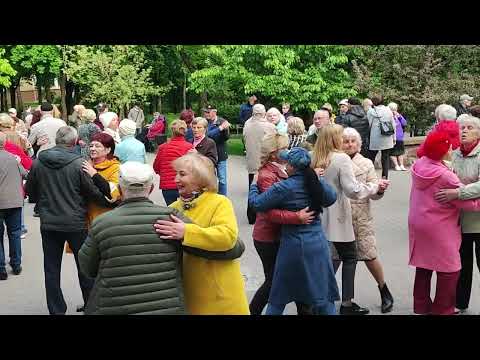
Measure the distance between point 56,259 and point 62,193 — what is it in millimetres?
632

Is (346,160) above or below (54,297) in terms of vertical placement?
above

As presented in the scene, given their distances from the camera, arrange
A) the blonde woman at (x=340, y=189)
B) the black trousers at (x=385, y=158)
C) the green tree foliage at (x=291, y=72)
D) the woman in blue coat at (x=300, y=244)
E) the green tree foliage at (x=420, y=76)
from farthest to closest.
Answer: the green tree foliage at (x=291, y=72) → the green tree foliage at (x=420, y=76) → the black trousers at (x=385, y=158) → the blonde woman at (x=340, y=189) → the woman in blue coat at (x=300, y=244)

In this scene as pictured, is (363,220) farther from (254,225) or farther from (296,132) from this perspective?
(296,132)

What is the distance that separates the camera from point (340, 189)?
6.26 m

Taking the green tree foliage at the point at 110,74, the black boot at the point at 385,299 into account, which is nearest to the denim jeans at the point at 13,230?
the black boot at the point at 385,299

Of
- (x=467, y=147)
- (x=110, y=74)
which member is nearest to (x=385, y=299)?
(x=467, y=147)

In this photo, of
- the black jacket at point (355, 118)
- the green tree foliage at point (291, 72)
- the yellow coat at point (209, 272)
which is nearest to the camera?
the yellow coat at point (209, 272)

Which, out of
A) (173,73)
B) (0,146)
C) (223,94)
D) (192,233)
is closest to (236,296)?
(192,233)

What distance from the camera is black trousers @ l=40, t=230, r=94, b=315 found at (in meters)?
6.32

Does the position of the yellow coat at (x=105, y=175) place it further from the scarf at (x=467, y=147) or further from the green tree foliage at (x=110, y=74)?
the green tree foliage at (x=110, y=74)

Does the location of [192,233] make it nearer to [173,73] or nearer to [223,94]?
[223,94]

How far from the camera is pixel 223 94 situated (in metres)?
26.4

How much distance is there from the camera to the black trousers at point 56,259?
249 inches
